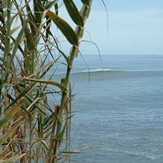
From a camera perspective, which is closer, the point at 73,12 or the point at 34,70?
the point at 73,12

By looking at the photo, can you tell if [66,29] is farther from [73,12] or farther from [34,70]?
[34,70]

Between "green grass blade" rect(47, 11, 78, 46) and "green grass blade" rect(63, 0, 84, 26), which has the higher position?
"green grass blade" rect(63, 0, 84, 26)

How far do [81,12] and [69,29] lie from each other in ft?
0.32

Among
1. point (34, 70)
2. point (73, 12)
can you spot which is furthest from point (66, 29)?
point (34, 70)

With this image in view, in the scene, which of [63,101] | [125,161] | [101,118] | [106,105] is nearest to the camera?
[63,101]

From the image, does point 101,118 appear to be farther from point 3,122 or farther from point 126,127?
point 3,122

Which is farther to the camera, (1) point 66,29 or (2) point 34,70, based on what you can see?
(2) point 34,70

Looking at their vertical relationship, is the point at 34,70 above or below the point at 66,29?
below

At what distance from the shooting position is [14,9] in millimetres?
1721

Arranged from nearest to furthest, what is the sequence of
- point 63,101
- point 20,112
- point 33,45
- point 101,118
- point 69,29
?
point 69,29 < point 63,101 < point 33,45 < point 20,112 < point 101,118

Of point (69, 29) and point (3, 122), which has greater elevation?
point (69, 29)

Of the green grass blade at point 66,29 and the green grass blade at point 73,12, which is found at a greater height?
the green grass blade at point 73,12

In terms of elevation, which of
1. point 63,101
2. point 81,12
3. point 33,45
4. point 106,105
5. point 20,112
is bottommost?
point 106,105

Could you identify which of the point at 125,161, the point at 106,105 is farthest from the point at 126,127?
the point at 106,105
